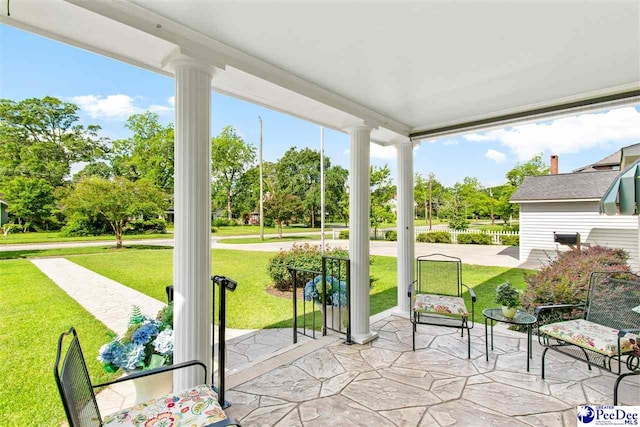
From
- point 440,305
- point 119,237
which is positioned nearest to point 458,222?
point 440,305

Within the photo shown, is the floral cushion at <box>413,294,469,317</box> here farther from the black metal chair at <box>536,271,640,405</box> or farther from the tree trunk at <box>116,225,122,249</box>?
the tree trunk at <box>116,225,122,249</box>

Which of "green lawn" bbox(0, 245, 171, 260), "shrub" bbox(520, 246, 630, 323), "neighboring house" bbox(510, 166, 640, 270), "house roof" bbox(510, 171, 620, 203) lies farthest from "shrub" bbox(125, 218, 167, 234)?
"house roof" bbox(510, 171, 620, 203)

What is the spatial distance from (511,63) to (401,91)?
881 mm

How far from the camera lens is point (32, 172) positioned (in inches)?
190

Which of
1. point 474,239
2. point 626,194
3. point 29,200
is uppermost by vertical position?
point 29,200

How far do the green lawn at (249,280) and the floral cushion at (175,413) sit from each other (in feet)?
9.63

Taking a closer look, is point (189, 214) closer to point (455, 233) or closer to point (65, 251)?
point (65, 251)

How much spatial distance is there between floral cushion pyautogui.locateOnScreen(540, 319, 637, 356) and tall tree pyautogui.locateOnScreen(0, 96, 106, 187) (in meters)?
7.31

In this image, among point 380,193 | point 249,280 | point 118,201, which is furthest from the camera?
point 380,193

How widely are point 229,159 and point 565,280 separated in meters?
9.42

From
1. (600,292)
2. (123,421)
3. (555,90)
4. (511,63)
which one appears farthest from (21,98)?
(600,292)

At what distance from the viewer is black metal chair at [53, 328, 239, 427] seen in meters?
1.06

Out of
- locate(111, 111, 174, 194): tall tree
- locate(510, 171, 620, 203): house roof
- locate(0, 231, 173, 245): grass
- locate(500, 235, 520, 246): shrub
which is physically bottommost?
locate(500, 235, 520, 246): shrub

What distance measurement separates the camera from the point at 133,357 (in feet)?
6.57
